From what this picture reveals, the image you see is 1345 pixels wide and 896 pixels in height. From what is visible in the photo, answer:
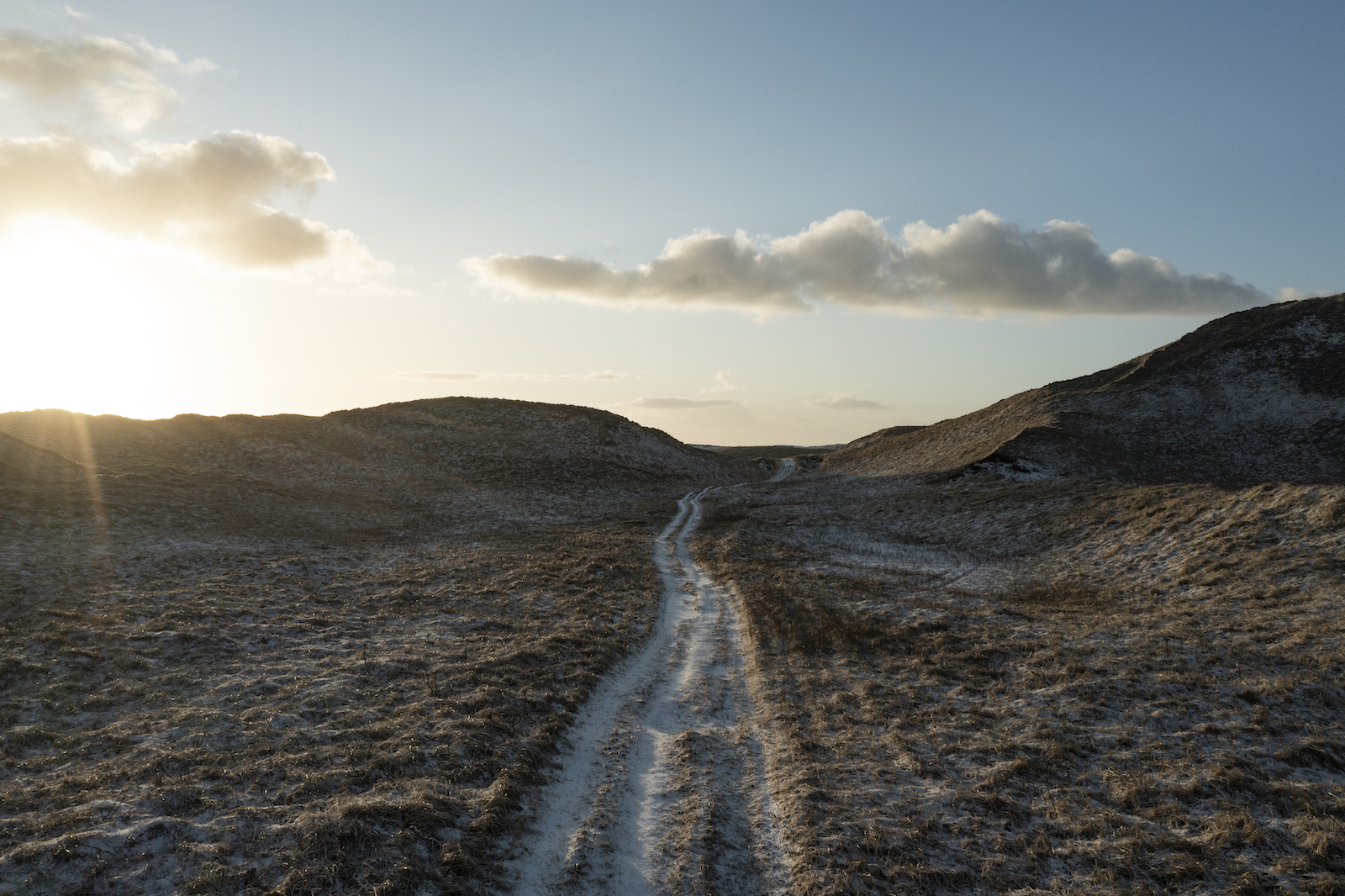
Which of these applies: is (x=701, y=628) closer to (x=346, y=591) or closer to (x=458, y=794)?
(x=458, y=794)

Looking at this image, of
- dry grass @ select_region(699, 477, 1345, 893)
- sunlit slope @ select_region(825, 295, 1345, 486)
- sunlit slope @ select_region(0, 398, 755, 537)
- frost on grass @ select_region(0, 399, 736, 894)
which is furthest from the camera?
sunlit slope @ select_region(825, 295, 1345, 486)

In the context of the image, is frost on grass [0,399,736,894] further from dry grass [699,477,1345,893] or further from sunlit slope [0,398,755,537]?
dry grass [699,477,1345,893]

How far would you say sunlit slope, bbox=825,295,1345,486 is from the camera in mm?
45031

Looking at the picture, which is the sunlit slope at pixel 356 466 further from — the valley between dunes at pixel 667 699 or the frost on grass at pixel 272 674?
the valley between dunes at pixel 667 699

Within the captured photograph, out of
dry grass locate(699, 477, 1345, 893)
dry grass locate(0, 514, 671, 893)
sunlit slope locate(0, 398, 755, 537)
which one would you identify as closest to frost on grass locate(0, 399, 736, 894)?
dry grass locate(0, 514, 671, 893)

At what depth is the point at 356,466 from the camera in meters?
52.5

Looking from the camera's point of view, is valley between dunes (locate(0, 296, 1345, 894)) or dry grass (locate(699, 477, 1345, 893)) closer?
valley between dunes (locate(0, 296, 1345, 894))

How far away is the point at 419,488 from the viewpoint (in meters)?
47.5

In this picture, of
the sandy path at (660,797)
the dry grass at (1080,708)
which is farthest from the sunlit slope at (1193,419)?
the sandy path at (660,797)

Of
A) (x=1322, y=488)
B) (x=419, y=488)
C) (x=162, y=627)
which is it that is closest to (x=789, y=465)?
(x=419, y=488)

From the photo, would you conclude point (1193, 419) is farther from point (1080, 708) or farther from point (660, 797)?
point (660, 797)

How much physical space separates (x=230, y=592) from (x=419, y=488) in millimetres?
28642

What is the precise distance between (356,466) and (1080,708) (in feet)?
173

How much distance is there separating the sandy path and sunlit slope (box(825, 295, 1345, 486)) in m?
37.3
